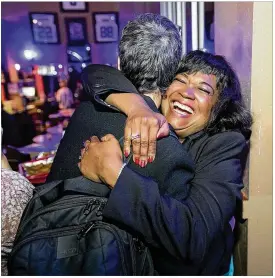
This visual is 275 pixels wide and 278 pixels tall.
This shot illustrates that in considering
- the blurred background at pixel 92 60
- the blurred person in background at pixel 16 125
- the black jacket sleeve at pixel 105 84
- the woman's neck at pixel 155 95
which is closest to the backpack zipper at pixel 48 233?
Result: the black jacket sleeve at pixel 105 84

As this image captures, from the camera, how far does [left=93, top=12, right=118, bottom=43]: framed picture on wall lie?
5.62m

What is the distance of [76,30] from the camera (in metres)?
5.89

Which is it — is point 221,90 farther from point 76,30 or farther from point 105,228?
point 76,30

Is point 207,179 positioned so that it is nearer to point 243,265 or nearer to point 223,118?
point 223,118

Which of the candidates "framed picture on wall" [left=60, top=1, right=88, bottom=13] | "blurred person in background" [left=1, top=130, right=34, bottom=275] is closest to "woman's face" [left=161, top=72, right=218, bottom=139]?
"blurred person in background" [left=1, top=130, right=34, bottom=275]

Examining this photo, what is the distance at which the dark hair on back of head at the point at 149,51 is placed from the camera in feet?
3.35

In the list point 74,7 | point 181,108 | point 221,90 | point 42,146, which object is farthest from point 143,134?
point 74,7

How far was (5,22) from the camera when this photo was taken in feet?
18.9

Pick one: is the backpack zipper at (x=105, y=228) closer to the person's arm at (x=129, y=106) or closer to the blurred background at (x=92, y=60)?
the person's arm at (x=129, y=106)

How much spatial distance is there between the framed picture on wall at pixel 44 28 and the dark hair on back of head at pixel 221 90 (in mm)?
4853

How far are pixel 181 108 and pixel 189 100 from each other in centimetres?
5

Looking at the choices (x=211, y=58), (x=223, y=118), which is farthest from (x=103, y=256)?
(x=211, y=58)

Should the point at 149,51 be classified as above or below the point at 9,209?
above

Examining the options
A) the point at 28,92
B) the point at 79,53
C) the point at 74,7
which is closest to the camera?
the point at 28,92
